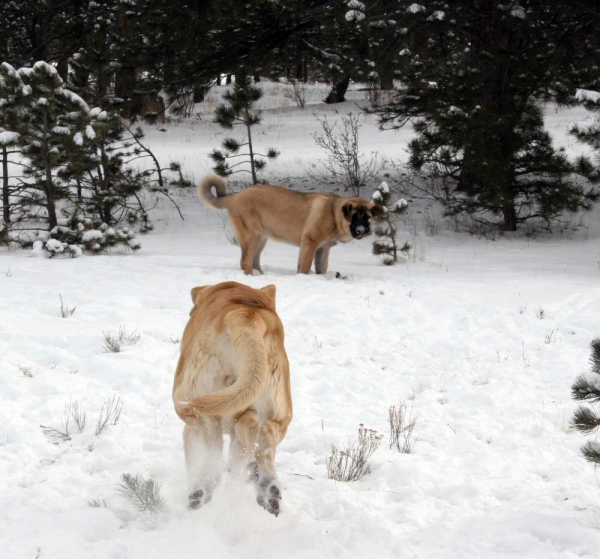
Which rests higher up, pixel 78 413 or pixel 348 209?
pixel 348 209

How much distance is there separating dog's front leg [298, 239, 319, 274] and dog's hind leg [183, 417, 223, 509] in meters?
6.91

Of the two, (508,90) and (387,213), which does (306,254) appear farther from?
(508,90)

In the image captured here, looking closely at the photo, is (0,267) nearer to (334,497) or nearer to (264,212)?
(264,212)

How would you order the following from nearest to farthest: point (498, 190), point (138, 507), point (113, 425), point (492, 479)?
point (138, 507) < point (492, 479) < point (113, 425) < point (498, 190)

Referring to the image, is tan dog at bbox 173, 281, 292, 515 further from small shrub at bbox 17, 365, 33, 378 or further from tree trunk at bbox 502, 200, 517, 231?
tree trunk at bbox 502, 200, 517, 231

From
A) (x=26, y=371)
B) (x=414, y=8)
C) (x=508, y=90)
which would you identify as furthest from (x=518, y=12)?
(x=26, y=371)

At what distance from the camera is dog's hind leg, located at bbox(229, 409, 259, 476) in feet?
11.0

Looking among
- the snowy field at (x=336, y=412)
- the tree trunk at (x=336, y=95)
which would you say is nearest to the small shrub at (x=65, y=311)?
the snowy field at (x=336, y=412)

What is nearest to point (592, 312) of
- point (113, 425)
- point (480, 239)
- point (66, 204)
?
point (113, 425)

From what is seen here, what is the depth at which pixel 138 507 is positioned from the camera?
342cm

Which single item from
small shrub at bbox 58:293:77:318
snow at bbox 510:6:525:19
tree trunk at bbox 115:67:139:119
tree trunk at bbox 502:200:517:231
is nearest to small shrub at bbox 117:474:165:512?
small shrub at bbox 58:293:77:318

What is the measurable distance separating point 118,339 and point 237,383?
3449 mm

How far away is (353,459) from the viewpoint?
4004 mm

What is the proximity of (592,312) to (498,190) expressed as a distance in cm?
577
